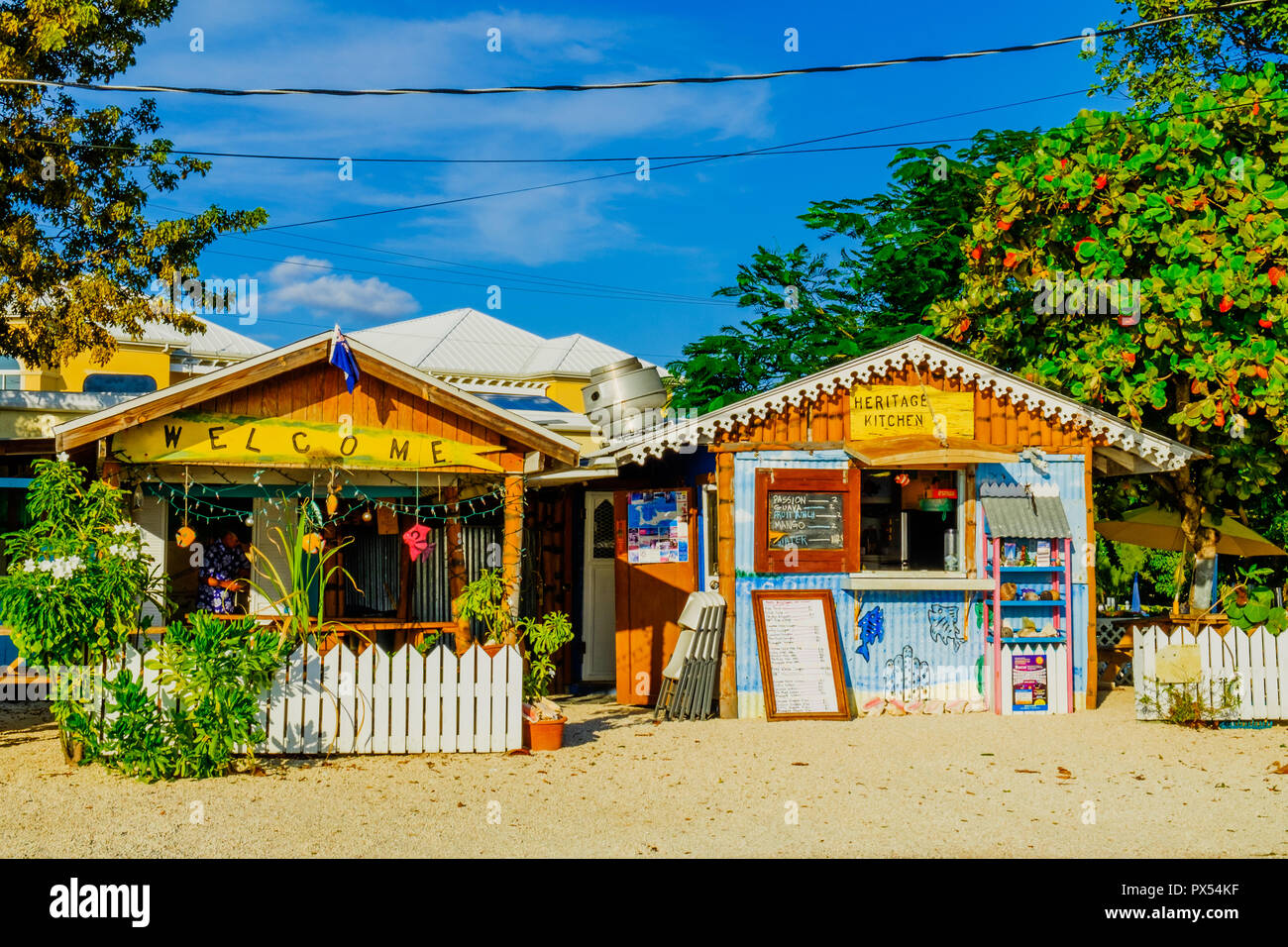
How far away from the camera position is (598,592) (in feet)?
52.6

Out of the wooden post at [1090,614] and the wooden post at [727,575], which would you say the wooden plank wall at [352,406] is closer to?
the wooden post at [727,575]

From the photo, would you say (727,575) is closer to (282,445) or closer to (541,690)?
(541,690)

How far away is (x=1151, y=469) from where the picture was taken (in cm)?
1416

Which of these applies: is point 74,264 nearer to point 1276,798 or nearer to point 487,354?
point 487,354

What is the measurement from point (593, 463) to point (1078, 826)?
266 inches

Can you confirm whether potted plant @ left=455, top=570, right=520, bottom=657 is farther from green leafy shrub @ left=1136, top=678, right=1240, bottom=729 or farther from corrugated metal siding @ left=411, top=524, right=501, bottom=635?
green leafy shrub @ left=1136, top=678, right=1240, bottom=729

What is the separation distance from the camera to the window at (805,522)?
1298 centimetres

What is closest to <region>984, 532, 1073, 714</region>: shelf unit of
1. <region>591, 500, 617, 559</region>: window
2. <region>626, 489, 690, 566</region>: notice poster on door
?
<region>626, 489, 690, 566</region>: notice poster on door

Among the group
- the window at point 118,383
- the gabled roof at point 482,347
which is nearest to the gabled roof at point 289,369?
the window at point 118,383

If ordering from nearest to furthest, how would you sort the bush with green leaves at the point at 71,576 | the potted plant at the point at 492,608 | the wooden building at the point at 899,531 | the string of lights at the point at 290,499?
the bush with green leaves at the point at 71,576 < the potted plant at the point at 492,608 < the string of lights at the point at 290,499 < the wooden building at the point at 899,531

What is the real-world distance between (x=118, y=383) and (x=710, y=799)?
17270 mm

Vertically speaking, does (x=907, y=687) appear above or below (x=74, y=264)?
below

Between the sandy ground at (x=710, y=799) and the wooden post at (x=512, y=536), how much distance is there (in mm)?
1635
